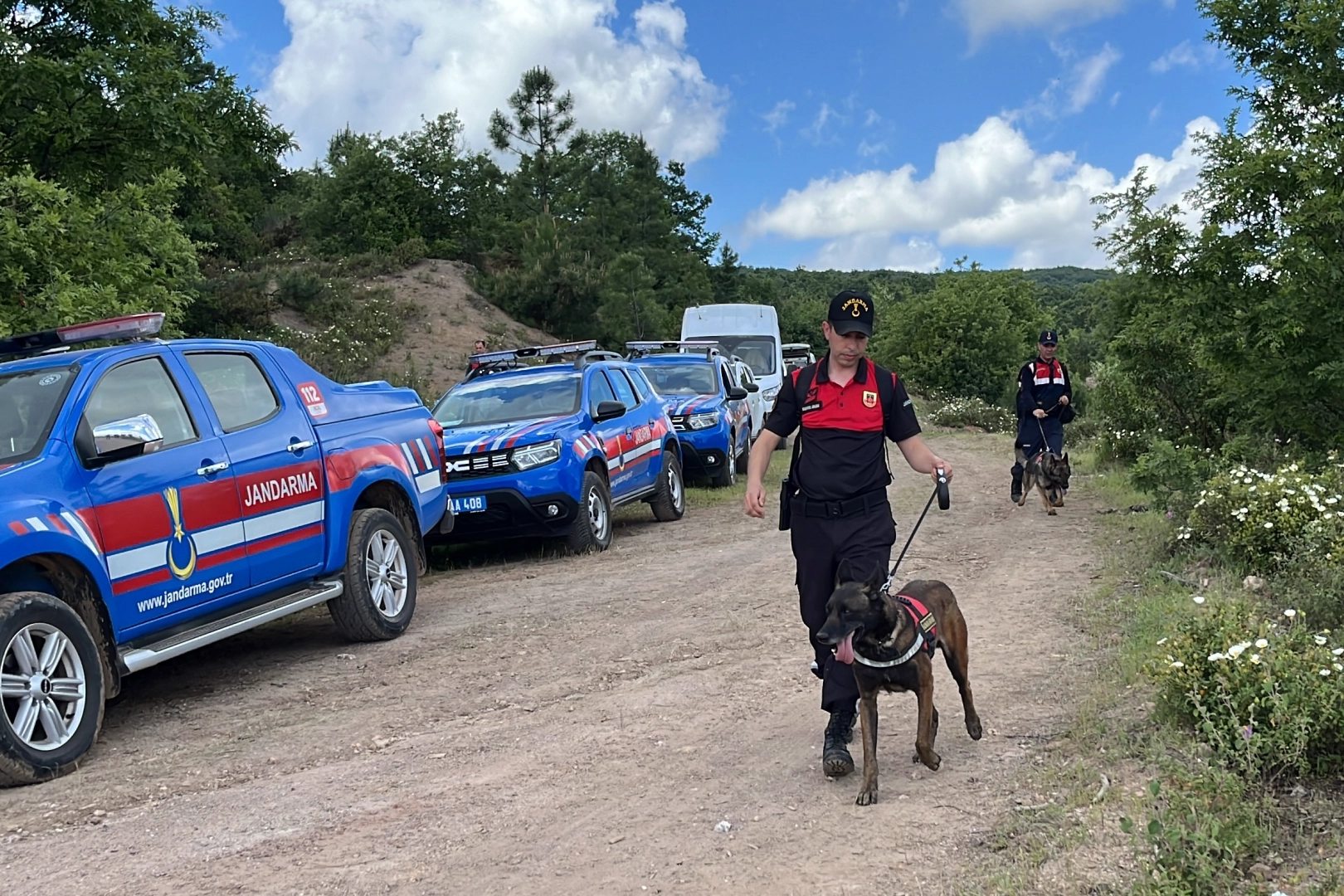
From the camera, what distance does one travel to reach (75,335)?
257 inches

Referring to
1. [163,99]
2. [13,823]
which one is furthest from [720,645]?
[163,99]

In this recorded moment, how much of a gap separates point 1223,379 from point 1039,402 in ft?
9.00

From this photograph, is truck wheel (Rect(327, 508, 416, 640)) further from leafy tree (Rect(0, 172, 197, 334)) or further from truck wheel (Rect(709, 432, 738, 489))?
truck wheel (Rect(709, 432, 738, 489))

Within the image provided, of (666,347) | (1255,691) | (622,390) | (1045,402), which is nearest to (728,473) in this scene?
(622,390)

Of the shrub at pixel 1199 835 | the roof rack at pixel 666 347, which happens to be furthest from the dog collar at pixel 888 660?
the roof rack at pixel 666 347

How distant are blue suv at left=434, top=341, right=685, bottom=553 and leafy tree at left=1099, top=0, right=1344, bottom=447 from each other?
510 centimetres

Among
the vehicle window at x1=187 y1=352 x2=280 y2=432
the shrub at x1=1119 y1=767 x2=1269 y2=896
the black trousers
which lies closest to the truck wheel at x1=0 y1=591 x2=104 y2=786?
the vehicle window at x1=187 y1=352 x2=280 y2=432

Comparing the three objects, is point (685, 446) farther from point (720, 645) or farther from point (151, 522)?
point (151, 522)

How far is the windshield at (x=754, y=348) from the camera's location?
87.5ft

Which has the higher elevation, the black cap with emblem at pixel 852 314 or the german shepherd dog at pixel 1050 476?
the black cap with emblem at pixel 852 314

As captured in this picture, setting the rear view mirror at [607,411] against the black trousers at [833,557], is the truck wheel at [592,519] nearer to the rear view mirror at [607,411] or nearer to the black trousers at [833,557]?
the rear view mirror at [607,411]

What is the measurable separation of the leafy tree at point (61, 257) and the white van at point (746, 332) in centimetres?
1449

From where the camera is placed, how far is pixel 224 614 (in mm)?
6375

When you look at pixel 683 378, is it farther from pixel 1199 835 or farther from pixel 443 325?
pixel 443 325
